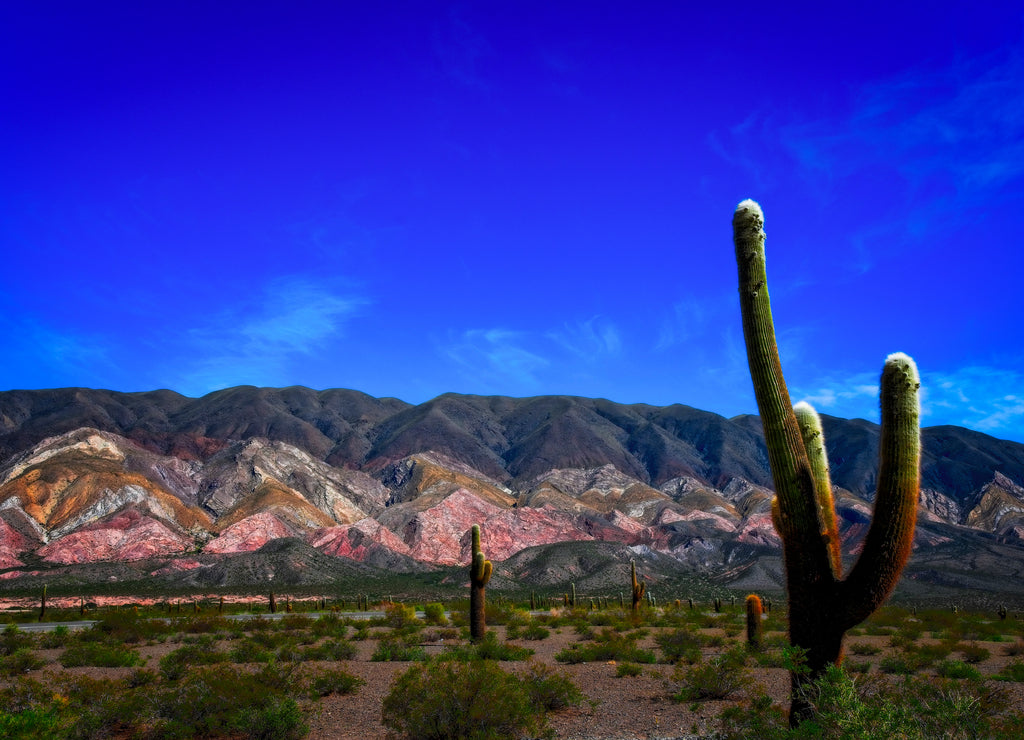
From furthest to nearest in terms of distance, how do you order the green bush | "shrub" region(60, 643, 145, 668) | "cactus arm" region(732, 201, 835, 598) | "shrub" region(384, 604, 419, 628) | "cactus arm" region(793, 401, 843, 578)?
"shrub" region(384, 604, 419, 628), "shrub" region(60, 643, 145, 668), the green bush, "cactus arm" region(793, 401, 843, 578), "cactus arm" region(732, 201, 835, 598)

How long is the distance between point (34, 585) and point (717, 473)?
123 meters

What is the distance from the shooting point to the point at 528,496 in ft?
341

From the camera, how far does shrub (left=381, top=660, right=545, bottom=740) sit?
918cm

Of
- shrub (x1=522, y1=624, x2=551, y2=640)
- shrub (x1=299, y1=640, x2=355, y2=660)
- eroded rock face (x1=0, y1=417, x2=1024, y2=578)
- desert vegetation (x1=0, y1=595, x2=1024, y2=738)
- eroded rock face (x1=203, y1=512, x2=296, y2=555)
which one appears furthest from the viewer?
eroded rock face (x1=203, y1=512, x2=296, y2=555)

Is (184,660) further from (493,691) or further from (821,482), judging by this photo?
(821,482)

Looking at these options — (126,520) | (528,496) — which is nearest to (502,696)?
(126,520)

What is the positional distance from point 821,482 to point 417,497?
93.4 metres

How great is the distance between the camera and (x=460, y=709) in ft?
30.6

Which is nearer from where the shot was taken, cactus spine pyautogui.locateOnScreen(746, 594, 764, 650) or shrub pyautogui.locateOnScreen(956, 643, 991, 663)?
cactus spine pyautogui.locateOnScreen(746, 594, 764, 650)

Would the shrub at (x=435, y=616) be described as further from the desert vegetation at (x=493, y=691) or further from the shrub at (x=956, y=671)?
the shrub at (x=956, y=671)

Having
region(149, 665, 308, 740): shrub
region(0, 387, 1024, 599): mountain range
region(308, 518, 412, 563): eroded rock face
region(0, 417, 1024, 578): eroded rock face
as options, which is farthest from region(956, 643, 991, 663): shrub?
region(308, 518, 412, 563): eroded rock face

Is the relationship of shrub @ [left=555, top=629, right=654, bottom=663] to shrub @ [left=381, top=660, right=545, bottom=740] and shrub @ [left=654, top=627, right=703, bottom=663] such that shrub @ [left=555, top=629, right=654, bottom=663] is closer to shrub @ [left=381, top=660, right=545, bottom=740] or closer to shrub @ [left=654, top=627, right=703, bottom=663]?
shrub @ [left=654, top=627, right=703, bottom=663]

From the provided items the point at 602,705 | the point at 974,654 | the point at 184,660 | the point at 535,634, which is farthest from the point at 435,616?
the point at 974,654

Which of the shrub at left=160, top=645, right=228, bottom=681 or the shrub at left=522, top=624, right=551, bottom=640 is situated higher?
the shrub at left=160, top=645, right=228, bottom=681
